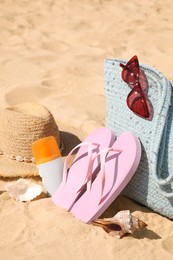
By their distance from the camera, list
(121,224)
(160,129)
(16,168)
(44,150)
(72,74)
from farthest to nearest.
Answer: (72,74) < (16,168) < (44,150) < (160,129) < (121,224)

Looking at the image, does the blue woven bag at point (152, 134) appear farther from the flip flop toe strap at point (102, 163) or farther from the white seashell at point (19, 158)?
the white seashell at point (19, 158)

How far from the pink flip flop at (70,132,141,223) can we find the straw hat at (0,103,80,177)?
371 millimetres

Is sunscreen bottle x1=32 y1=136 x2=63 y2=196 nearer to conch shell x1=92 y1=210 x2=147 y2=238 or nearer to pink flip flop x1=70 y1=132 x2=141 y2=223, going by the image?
pink flip flop x1=70 y1=132 x2=141 y2=223

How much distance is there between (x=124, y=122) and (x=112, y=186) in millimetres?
303

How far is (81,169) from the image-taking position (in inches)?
81.9

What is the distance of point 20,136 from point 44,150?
0.27 meters

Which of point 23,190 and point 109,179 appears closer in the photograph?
point 109,179

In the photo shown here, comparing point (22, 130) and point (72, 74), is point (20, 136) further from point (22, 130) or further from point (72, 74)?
point (72, 74)

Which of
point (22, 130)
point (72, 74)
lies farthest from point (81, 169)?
point (72, 74)

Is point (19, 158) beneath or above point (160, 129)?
beneath

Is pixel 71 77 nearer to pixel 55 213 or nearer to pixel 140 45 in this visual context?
pixel 140 45

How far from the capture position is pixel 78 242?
1769 mm

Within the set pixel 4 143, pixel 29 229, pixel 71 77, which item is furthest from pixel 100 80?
pixel 29 229

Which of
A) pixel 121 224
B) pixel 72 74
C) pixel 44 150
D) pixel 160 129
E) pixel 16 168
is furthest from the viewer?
pixel 72 74
